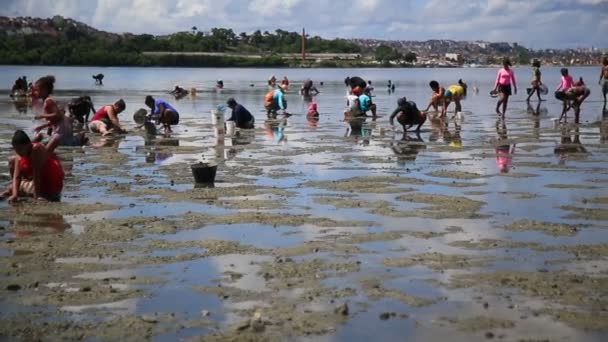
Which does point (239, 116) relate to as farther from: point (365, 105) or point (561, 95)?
point (561, 95)

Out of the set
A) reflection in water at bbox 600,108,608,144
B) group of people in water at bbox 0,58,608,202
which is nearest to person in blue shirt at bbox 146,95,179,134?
group of people in water at bbox 0,58,608,202

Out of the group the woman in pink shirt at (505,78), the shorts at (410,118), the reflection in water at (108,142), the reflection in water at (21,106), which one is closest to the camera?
the reflection in water at (108,142)

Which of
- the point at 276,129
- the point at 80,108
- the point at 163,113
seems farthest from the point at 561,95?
the point at 80,108

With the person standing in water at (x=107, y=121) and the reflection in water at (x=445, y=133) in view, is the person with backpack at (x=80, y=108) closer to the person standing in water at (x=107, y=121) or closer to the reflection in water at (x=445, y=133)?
the person standing in water at (x=107, y=121)

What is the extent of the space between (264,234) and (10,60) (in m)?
173

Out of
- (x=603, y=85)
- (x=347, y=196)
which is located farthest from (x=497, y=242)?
(x=603, y=85)

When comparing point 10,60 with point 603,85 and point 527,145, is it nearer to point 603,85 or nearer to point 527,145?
point 603,85

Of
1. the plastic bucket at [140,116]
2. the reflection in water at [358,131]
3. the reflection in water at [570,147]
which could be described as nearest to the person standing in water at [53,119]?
the plastic bucket at [140,116]

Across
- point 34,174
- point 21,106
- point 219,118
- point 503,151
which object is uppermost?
point 34,174

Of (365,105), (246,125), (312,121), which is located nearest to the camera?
(246,125)

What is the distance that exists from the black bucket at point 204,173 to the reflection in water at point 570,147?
7312 mm

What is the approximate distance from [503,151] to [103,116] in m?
11.9

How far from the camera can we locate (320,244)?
10.3 metres

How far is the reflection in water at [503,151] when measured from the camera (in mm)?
17438
